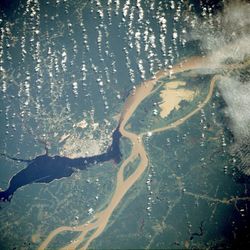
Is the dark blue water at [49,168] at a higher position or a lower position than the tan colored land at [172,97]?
lower

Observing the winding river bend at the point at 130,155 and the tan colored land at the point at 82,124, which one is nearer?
the winding river bend at the point at 130,155

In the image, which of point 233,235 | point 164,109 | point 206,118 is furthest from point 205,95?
point 233,235

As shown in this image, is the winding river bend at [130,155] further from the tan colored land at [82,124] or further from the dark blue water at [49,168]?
the tan colored land at [82,124]

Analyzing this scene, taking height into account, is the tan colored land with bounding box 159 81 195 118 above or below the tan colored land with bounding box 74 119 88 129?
below

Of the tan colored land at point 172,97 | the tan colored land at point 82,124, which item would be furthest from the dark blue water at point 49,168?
the tan colored land at point 172,97

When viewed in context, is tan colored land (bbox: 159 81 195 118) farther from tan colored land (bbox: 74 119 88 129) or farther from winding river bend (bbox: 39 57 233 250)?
tan colored land (bbox: 74 119 88 129)

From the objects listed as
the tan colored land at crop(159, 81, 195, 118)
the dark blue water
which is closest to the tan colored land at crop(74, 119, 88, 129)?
the dark blue water
